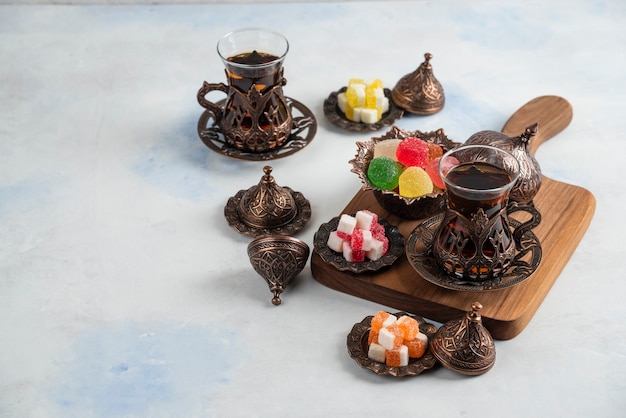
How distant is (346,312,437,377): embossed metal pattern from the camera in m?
2.16

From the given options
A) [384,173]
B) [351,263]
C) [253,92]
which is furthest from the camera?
[253,92]

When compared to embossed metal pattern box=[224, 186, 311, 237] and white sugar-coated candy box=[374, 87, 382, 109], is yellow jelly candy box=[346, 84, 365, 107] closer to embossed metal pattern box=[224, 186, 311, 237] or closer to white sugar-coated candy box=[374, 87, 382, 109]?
white sugar-coated candy box=[374, 87, 382, 109]

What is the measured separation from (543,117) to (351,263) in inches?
40.0

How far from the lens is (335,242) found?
8.02 feet

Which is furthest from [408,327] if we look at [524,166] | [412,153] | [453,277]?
[524,166]

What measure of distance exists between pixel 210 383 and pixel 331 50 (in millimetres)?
1739

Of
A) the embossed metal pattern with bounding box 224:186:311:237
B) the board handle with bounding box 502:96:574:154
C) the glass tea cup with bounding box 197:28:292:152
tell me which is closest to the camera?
the embossed metal pattern with bounding box 224:186:311:237

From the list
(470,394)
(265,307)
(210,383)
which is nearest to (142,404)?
(210,383)

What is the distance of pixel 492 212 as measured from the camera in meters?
2.22

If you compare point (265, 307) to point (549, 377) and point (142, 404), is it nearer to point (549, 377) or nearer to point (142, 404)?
point (142, 404)

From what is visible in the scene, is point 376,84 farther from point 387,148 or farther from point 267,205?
point 267,205

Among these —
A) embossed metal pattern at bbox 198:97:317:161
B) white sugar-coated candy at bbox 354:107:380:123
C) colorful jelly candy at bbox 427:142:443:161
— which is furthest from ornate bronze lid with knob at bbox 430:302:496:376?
white sugar-coated candy at bbox 354:107:380:123

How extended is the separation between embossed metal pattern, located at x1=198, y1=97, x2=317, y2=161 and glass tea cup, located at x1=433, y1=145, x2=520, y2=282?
72 centimetres

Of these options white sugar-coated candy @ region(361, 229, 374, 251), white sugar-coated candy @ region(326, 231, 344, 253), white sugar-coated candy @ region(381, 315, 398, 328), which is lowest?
white sugar-coated candy @ region(326, 231, 344, 253)
